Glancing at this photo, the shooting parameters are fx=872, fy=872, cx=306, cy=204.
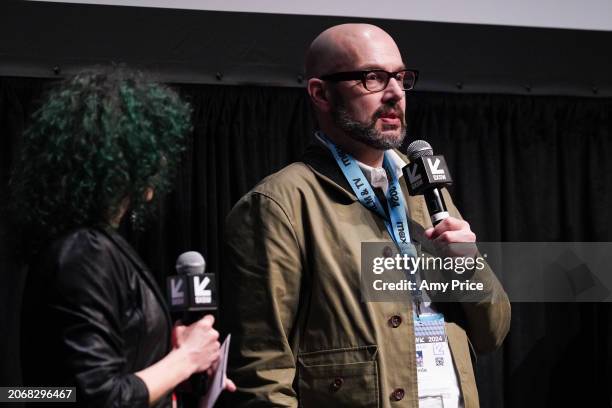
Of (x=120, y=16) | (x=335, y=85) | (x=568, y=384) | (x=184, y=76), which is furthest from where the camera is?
(x=568, y=384)

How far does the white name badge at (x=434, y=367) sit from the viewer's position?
210cm

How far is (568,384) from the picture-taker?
12.1ft

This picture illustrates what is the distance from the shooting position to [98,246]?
4.77 feet

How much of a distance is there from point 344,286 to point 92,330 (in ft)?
2.73

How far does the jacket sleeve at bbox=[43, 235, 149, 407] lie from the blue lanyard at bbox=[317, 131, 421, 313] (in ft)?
2.98

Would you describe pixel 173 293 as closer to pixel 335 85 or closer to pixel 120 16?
pixel 335 85

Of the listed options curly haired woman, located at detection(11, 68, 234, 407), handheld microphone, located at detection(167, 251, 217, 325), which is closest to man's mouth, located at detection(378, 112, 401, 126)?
curly haired woman, located at detection(11, 68, 234, 407)

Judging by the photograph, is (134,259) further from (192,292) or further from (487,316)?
(487,316)

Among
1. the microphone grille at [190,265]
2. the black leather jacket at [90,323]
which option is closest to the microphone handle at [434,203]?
the microphone grille at [190,265]

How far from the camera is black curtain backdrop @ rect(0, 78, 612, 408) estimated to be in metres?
3.46

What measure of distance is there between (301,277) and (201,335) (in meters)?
0.65

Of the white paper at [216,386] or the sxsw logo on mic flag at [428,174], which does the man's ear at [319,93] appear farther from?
the white paper at [216,386]

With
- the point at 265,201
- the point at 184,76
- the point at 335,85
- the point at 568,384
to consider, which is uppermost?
the point at 184,76

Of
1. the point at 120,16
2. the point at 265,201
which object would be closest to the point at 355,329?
the point at 265,201
